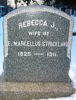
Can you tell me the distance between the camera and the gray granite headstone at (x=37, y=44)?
12.0 feet

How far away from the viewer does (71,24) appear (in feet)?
12.2

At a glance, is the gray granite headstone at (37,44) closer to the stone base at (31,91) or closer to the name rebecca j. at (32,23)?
the name rebecca j. at (32,23)

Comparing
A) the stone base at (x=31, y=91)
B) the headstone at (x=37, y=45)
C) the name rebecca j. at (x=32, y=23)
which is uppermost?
the name rebecca j. at (x=32, y=23)

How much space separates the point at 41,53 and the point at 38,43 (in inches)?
6.2

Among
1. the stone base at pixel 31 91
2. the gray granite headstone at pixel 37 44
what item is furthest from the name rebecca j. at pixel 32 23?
the stone base at pixel 31 91

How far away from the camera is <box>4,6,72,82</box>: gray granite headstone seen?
12.0ft

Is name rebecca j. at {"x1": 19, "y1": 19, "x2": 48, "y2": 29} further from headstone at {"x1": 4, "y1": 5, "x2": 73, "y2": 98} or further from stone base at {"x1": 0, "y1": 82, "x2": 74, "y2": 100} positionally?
stone base at {"x1": 0, "y1": 82, "x2": 74, "y2": 100}

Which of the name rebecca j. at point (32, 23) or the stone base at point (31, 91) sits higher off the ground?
the name rebecca j. at point (32, 23)

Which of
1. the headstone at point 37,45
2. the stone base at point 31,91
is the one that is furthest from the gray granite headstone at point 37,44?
the stone base at point 31,91

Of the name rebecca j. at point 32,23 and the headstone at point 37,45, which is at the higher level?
the name rebecca j. at point 32,23

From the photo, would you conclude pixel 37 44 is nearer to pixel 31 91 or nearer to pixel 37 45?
pixel 37 45

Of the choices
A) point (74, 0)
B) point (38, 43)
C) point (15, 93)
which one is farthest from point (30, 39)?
point (74, 0)

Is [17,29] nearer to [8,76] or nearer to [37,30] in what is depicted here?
[37,30]

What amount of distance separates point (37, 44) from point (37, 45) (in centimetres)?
2
